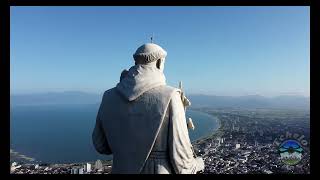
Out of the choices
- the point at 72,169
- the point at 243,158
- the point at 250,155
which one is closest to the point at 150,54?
the point at 72,169

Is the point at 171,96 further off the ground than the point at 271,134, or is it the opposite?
the point at 171,96

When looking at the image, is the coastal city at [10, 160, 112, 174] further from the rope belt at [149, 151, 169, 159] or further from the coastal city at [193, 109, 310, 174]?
the coastal city at [193, 109, 310, 174]

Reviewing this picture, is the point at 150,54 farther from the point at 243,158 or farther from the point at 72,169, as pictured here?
the point at 243,158

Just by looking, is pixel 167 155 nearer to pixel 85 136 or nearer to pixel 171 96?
pixel 171 96
